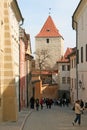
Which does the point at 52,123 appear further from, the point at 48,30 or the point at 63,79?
the point at 48,30

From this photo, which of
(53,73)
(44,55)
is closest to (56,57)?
(44,55)

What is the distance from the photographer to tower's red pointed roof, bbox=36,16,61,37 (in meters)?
138

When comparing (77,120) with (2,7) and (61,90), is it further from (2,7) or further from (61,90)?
A: (61,90)

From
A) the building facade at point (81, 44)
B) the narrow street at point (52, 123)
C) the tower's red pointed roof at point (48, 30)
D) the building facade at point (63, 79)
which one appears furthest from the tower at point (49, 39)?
the narrow street at point (52, 123)

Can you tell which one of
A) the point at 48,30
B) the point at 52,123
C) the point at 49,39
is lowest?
the point at 52,123

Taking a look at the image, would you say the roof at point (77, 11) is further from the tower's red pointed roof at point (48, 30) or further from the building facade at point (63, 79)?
the tower's red pointed roof at point (48, 30)

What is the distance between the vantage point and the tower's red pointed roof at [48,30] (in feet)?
454

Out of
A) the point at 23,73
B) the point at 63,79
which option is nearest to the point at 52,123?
the point at 23,73

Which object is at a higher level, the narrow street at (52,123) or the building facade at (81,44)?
the building facade at (81,44)

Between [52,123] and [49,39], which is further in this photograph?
[49,39]

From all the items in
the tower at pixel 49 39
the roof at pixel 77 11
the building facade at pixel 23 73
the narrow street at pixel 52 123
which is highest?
the tower at pixel 49 39

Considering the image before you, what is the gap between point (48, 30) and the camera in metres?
139

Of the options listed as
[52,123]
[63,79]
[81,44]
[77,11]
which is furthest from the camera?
[63,79]

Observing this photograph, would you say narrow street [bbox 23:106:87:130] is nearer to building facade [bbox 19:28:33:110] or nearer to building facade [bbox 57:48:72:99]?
building facade [bbox 19:28:33:110]
